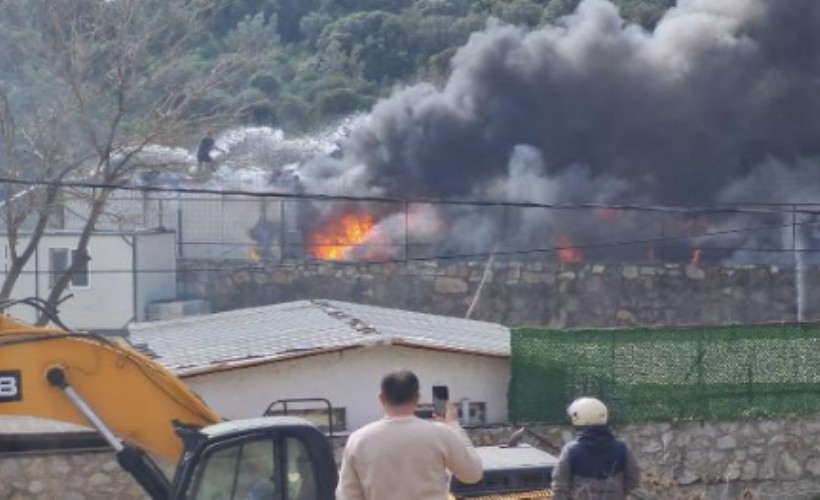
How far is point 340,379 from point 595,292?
15.1 m

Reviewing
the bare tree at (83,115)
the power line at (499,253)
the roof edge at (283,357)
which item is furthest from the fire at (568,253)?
the roof edge at (283,357)

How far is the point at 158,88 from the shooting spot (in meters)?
33.5

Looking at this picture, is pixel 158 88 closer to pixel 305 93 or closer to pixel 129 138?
pixel 129 138

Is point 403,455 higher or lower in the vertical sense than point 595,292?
lower

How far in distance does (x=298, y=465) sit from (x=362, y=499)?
247 cm

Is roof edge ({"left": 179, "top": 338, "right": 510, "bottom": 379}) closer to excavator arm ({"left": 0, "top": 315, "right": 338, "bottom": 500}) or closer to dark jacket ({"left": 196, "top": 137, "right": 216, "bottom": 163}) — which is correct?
excavator arm ({"left": 0, "top": 315, "right": 338, "bottom": 500})

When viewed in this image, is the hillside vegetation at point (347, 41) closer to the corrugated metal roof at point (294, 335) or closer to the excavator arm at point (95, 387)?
the corrugated metal roof at point (294, 335)

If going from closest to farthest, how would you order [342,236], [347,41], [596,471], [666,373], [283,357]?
[596,471] < [283,357] < [666,373] < [342,236] < [347,41]

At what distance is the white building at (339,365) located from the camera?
18.2 metres

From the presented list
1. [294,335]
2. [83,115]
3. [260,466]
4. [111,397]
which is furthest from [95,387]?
[83,115]

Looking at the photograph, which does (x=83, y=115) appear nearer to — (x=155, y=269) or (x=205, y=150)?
(x=205, y=150)

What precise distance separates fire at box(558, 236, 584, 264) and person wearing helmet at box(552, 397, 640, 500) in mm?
26204

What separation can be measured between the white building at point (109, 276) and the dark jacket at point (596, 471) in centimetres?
2475

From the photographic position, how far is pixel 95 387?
10305 millimetres
